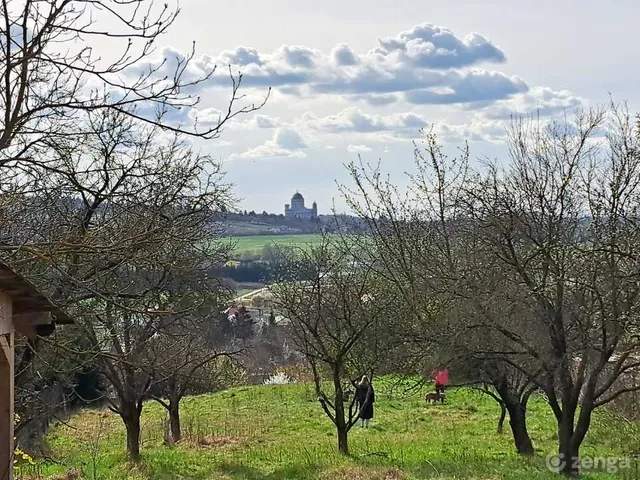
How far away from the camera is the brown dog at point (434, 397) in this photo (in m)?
22.9

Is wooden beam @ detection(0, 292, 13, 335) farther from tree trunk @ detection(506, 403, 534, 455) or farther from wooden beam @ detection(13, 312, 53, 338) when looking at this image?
tree trunk @ detection(506, 403, 534, 455)

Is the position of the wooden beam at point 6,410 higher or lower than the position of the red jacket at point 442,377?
higher

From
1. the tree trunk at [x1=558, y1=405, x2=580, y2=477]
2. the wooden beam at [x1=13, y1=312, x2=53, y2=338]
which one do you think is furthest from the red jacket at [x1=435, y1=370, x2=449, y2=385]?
the wooden beam at [x1=13, y1=312, x2=53, y2=338]

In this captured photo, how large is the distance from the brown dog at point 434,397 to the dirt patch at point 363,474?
1204 cm

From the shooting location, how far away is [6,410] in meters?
5.61

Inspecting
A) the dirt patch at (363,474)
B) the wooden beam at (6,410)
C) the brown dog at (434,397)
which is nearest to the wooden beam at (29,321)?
the wooden beam at (6,410)

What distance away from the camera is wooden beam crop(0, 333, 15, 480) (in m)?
5.57

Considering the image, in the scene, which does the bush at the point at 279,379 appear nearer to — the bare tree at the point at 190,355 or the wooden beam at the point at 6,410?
the bare tree at the point at 190,355

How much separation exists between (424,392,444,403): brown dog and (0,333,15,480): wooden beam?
60.5 feet

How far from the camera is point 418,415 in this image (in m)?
20.7

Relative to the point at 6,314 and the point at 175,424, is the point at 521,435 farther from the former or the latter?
the point at 6,314

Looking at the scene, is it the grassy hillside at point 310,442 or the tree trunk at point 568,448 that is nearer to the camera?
the tree trunk at point 568,448

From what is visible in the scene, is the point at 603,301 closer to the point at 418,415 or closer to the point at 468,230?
the point at 468,230

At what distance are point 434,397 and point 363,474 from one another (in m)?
12.9
